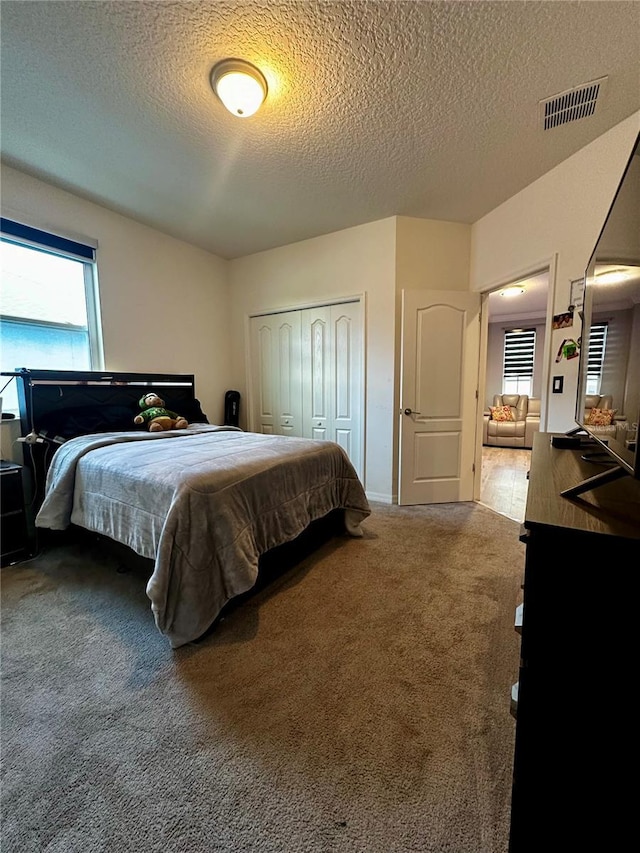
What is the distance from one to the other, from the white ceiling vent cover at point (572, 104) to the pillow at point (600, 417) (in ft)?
5.87

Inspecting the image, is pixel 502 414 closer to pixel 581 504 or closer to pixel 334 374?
pixel 334 374

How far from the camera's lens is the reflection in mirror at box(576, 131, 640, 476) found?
926mm

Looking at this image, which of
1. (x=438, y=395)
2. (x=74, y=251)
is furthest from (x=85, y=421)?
(x=438, y=395)

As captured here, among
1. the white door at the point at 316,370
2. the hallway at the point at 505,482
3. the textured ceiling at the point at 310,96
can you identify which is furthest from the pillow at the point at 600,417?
the white door at the point at 316,370

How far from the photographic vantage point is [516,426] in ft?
21.4

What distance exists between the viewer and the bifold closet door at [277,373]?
4.03 m

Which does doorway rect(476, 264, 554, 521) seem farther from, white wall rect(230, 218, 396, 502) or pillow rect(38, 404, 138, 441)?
pillow rect(38, 404, 138, 441)

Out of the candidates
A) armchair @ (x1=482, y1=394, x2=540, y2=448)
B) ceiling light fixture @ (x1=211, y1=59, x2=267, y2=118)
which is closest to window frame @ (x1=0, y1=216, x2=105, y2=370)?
ceiling light fixture @ (x1=211, y1=59, x2=267, y2=118)

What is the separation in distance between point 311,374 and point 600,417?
9.73 ft

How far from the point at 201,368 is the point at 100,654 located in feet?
10.0

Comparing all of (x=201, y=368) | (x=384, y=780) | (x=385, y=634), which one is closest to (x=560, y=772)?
(x=384, y=780)

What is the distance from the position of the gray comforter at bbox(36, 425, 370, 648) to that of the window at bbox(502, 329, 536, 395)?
663cm

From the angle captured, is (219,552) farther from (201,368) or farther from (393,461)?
(201,368)

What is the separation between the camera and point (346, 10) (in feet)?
4.79
